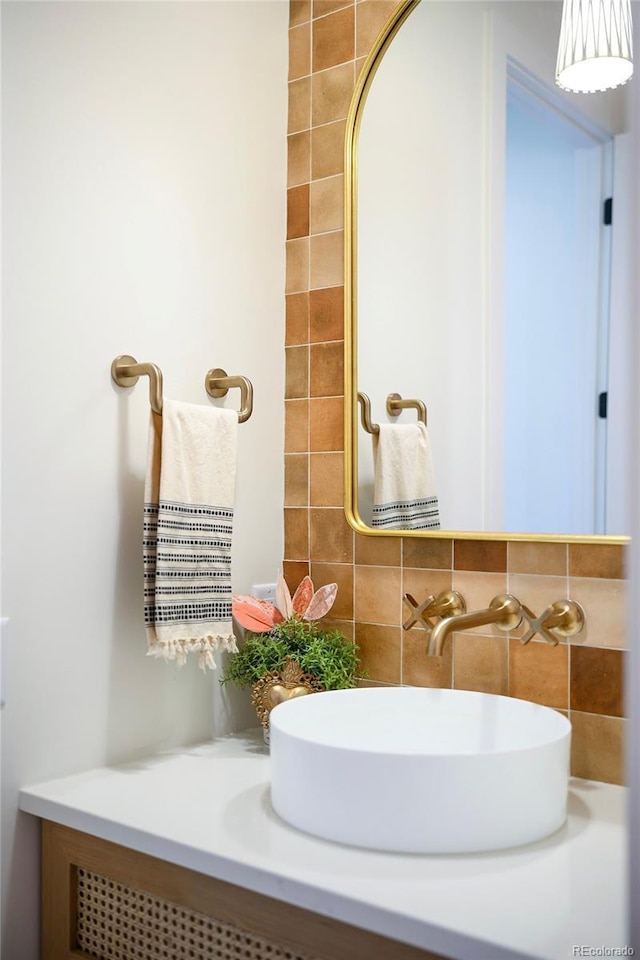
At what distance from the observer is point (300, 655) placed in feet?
4.77

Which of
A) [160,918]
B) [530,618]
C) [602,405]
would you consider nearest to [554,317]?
[602,405]

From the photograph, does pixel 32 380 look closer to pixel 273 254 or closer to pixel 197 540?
pixel 197 540

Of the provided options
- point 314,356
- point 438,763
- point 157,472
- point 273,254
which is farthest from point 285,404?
point 438,763

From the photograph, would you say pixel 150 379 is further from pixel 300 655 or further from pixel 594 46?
pixel 594 46

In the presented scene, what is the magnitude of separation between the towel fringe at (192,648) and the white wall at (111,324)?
0.08m

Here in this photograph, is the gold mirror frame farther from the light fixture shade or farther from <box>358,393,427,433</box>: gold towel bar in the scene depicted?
the light fixture shade

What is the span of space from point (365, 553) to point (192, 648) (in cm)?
39

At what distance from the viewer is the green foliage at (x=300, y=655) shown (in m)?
1.44

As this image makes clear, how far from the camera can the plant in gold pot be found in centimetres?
143

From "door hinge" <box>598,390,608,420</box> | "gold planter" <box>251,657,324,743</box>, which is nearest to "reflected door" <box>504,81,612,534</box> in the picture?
"door hinge" <box>598,390,608,420</box>

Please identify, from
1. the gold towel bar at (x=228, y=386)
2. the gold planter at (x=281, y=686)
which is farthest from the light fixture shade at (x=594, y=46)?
the gold planter at (x=281, y=686)

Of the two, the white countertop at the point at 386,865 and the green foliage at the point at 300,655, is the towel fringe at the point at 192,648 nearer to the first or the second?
the green foliage at the point at 300,655

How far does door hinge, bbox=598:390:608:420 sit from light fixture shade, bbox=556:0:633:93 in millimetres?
478

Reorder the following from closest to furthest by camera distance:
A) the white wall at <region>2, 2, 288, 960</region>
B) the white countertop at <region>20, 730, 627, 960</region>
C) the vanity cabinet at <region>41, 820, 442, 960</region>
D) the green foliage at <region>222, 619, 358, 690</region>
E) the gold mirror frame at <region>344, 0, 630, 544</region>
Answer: the white countertop at <region>20, 730, 627, 960</region>, the vanity cabinet at <region>41, 820, 442, 960</region>, the white wall at <region>2, 2, 288, 960</region>, the green foliage at <region>222, 619, 358, 690</region>, the gold mirror frame at <region>344, 0, 630, 544</region>
